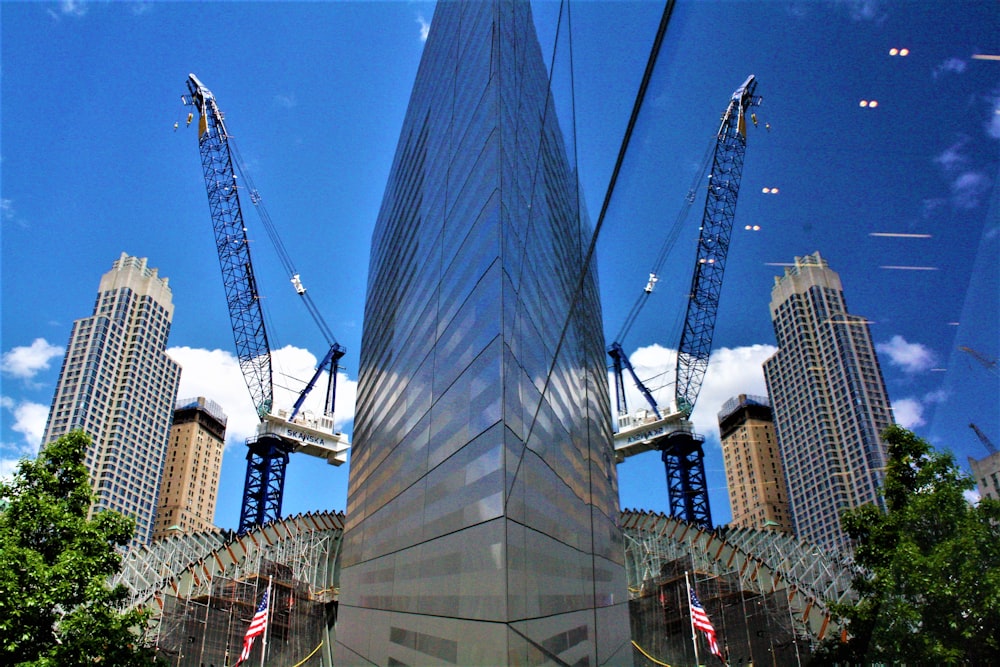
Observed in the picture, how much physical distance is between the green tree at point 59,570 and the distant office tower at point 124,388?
133 meters

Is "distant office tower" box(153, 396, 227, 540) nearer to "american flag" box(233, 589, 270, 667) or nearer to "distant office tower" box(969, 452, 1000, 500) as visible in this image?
"american flag" box(233, 589, 270, 667)

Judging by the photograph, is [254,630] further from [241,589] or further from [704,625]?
[241,589]

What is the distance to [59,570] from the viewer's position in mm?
14102

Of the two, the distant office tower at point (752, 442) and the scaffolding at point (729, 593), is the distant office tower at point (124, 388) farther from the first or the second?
the distant office tower at point (752, 442)

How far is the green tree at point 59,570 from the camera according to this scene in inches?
535

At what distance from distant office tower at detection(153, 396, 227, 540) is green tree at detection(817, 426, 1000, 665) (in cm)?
17605

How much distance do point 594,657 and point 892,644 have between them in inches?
356

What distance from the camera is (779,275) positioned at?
134 inches

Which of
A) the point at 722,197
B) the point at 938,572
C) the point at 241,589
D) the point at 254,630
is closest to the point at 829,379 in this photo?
the point at 938,572

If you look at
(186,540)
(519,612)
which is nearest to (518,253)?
(519,612)

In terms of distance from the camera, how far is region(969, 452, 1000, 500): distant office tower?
212cm

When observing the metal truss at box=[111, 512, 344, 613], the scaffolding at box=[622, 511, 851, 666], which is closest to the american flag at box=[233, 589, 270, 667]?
the metal truss at box=[111, 512, 344, 613]

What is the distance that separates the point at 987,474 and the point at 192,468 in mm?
188033

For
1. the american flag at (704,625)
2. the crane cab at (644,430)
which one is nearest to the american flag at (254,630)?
the american flag at (704,625)
